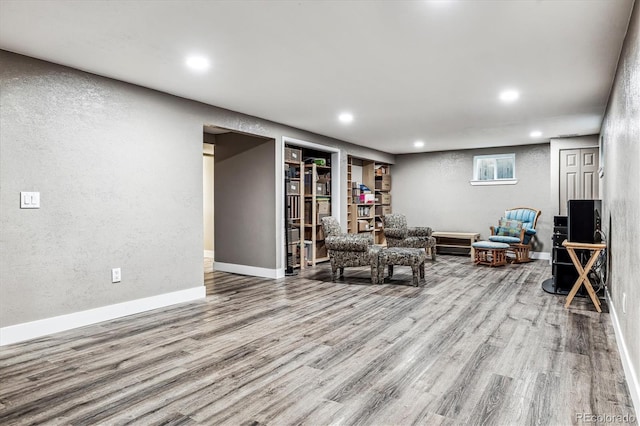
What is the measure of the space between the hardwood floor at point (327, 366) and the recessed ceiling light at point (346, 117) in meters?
2.46

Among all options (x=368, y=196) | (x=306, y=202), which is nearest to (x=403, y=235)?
(x=368, y=196)

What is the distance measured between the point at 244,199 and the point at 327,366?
380 cm

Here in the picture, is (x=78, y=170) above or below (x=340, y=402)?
above

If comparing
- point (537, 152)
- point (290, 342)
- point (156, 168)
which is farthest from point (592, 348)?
point (537, 152)

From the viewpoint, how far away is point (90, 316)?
3475 millimetres

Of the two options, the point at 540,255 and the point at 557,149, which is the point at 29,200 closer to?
the point at 557,149

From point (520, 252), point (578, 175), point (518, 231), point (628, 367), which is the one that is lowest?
point (628, 367)

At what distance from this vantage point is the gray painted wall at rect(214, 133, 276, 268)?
5.70 m

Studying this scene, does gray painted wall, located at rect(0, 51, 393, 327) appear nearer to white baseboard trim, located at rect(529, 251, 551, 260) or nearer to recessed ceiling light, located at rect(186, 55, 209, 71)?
recessed ceiling light, located at rect(186, 55, 209, 71)

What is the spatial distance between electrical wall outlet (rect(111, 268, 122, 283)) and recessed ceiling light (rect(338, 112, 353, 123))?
3225 millimetres

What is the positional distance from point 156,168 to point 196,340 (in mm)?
1905

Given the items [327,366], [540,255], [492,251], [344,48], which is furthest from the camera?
[540,255]

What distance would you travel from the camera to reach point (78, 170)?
3406mm

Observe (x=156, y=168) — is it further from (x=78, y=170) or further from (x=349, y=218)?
(x=349, y=218)
